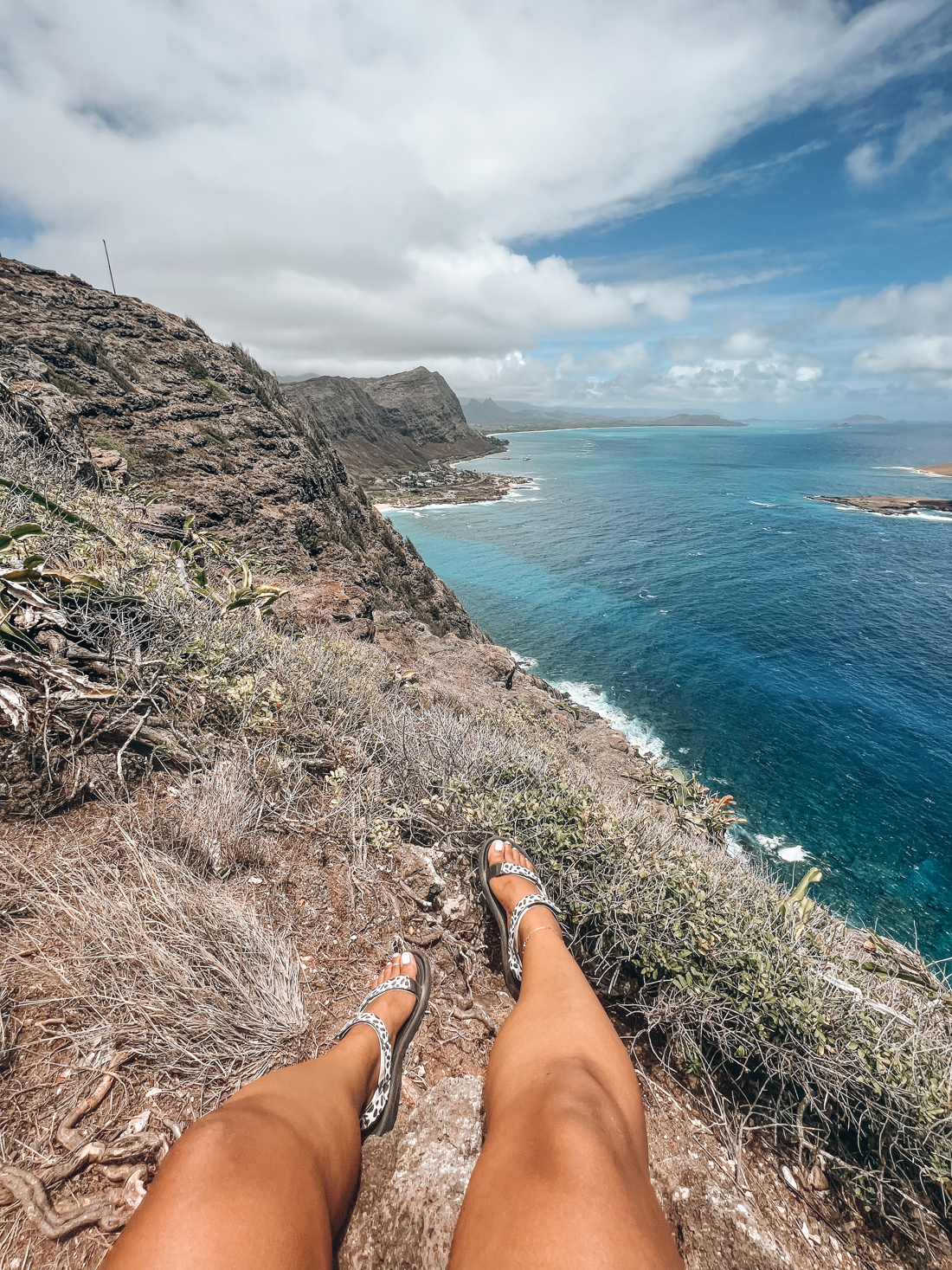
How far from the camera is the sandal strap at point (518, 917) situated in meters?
2.57

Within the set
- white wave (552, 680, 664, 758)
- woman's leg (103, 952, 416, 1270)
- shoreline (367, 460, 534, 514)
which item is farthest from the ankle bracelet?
shoreline (367, 460, 534, 514)

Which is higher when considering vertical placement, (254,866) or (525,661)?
(254,866)

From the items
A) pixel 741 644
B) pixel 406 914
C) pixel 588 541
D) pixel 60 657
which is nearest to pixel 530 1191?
pixel 406 914

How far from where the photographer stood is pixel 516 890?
2.87 metres

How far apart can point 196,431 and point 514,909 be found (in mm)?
12324

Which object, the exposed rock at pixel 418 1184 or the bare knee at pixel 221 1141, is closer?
the bare knee at pixel 221 1141

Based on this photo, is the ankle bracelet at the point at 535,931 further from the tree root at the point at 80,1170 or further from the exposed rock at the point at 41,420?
the exposed rock at the point at 41,420

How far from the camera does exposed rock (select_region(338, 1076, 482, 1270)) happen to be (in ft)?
4.91

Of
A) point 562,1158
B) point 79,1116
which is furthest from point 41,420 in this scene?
point 562,1158

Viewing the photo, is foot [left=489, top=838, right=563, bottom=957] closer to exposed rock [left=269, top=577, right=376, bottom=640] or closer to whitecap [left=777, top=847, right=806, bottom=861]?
exposed rock [left=269, top=577, right=376, bottom=640]

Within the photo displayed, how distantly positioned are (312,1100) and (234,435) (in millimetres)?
13371

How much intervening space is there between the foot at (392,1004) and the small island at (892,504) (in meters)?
73.4

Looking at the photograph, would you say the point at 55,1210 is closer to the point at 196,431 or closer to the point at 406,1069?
the point at 406,1069

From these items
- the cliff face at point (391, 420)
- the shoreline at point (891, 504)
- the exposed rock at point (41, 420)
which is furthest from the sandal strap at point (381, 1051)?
the cliff face at point (391, 420)
